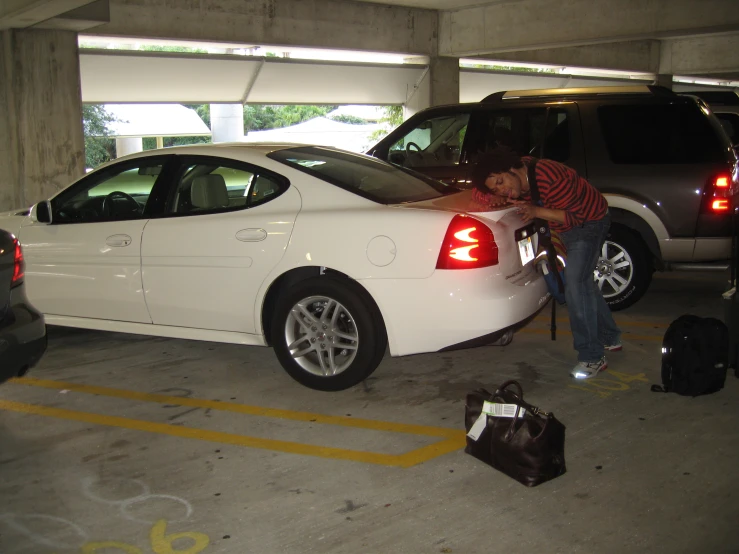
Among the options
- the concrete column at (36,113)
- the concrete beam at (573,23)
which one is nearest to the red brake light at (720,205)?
the concrete beam at (573,23)

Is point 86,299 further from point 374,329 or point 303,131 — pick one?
point 303,131

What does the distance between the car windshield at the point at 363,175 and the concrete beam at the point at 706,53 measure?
18.9 meters

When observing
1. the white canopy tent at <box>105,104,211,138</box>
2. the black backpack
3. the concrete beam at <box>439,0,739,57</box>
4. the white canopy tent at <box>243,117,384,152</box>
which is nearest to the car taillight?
the black backpack

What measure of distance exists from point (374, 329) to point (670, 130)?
3721 mm

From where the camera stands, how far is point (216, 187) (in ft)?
19.1

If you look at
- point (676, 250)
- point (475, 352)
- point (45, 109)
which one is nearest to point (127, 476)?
point (475, 352)

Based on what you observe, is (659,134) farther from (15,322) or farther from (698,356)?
(15,322)

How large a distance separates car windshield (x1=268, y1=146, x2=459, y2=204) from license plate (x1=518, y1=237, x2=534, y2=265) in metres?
0.73

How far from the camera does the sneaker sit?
5.62 m

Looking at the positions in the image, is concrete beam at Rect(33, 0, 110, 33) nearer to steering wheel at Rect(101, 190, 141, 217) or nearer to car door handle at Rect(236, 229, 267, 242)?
steering wheel at Rect(101, 190, 141, 217)

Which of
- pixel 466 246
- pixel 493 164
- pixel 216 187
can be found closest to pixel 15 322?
pixel 216 187

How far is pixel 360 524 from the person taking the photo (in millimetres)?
3689

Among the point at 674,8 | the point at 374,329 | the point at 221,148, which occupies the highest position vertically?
the point at 674,8

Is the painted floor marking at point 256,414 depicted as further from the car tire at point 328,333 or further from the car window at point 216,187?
the car window at point 216,187
